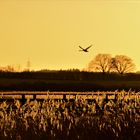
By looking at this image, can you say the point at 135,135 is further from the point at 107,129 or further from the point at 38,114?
the point at 38,114

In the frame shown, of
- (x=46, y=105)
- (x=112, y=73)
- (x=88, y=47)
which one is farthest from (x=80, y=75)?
(x=46, y=105)

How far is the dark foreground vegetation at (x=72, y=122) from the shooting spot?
11914 millimetres

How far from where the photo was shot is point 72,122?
40.7ft

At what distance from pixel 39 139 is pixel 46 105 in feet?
4.58

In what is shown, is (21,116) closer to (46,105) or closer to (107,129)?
(46,105)

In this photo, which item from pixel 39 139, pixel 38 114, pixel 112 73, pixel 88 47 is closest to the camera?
pixel 39 139

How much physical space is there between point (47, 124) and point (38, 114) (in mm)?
529

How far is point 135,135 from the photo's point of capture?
468 inches

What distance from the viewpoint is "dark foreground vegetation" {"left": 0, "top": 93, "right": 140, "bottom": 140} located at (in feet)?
39.1

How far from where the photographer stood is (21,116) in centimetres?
1262

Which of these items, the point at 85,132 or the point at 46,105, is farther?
the point at 46,105

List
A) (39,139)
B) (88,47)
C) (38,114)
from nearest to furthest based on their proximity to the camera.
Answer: (39,139) → (38,114) → (88,47)

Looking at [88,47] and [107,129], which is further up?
[88,47]

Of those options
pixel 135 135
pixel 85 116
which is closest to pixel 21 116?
pixel 85 116
